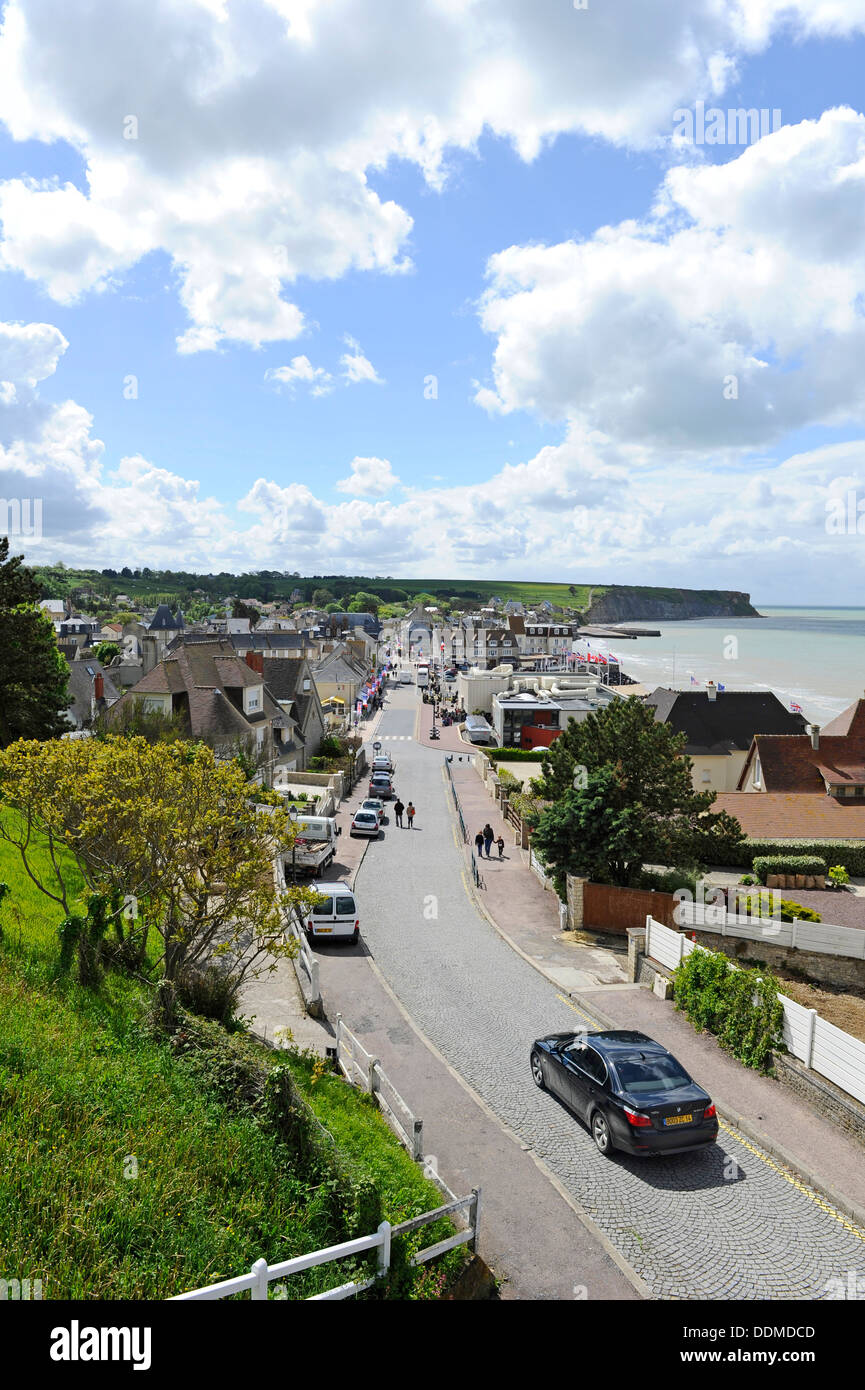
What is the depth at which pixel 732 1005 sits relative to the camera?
1556 centimetres

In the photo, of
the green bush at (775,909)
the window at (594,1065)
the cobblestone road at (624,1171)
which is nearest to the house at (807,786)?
the green bush at (775,909)

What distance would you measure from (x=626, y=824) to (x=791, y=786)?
54.2ft

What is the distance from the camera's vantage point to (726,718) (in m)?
47.8

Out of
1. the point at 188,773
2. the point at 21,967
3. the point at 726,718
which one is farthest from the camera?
the point at 726,718

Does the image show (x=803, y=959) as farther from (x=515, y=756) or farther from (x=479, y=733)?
(x=479, y=733)

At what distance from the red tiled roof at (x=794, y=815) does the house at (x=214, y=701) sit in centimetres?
2187

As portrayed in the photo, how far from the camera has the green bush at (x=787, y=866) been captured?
2683 cm

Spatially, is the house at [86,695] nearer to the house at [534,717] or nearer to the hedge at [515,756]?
the hedge at [515,756]

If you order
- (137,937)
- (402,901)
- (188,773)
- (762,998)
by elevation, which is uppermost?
(188,773)

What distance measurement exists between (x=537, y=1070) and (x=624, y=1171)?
280 centimetres

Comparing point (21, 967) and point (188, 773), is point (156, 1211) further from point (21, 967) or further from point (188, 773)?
point (188, 773)

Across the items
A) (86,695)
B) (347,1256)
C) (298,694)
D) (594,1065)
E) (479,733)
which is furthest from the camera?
(479,733)

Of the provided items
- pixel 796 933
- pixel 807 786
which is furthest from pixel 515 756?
pixel 796 933
